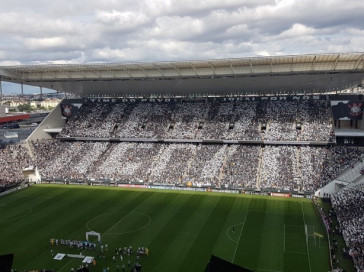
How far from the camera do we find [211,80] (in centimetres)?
5722

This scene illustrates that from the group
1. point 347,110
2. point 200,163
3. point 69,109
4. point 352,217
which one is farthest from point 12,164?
point 347,110

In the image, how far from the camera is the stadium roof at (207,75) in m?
49.1

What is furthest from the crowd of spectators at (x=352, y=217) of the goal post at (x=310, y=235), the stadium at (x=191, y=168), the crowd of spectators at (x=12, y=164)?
the crowd of spectators at (x=12, y=164)

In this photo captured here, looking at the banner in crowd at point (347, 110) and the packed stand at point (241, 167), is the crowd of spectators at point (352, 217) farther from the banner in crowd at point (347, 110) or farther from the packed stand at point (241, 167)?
the banner in crowd at point (347, 110)

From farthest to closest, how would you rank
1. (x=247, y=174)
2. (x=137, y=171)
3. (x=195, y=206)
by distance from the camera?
1. (x=137, y=171)
2. (x=247, y=174)
3. (x=195, y=206)

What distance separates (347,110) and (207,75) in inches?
847

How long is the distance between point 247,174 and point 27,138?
37747 mm

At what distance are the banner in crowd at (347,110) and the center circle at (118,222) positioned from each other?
112 feet

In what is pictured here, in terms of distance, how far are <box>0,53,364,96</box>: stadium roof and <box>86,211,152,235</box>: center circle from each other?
22.7 m

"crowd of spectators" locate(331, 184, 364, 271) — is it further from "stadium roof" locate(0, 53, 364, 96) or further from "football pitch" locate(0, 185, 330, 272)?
"stadium roof" locate(0, 53, 364, 96)

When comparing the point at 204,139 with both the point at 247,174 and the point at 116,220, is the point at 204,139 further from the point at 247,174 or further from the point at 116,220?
the point at 116,220

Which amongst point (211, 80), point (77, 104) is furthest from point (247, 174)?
point (77, 104)

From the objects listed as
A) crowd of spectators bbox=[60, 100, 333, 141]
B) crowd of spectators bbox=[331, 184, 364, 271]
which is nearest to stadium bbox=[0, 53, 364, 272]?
crowd of spectators bbox=[331, 184, 364, 271]

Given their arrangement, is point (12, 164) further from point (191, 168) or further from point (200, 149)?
point (200, 149)
